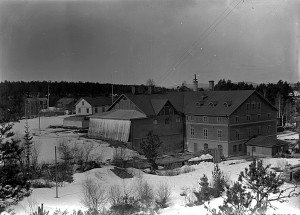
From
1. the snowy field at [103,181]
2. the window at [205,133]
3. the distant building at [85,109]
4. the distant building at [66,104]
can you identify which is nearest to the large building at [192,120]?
the window at [205,133]

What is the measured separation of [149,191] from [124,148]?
5849 mm

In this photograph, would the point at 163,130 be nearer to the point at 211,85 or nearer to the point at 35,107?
the point at 211,85

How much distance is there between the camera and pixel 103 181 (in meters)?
14.9

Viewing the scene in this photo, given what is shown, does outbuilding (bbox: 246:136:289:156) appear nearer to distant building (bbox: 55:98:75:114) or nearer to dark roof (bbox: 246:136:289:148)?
dark roof (bbox: 246:136:289:148)

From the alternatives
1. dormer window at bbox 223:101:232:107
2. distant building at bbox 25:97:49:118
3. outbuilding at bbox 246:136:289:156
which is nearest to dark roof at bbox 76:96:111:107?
distant building at bbox 25:97:49:118

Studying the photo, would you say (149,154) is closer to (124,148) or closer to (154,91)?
A: (124,148)

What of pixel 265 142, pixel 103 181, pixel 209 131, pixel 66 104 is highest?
pixel 66 104

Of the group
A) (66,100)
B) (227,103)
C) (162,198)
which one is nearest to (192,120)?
(227,103)

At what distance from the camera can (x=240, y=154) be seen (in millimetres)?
24156

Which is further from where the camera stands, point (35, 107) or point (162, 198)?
point (35, 107)

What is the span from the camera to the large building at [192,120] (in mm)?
17578

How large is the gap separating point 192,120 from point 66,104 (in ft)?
32.5

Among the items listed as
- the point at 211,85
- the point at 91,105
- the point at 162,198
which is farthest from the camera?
the point at 211,85

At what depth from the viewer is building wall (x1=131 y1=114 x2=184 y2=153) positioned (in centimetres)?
1728
